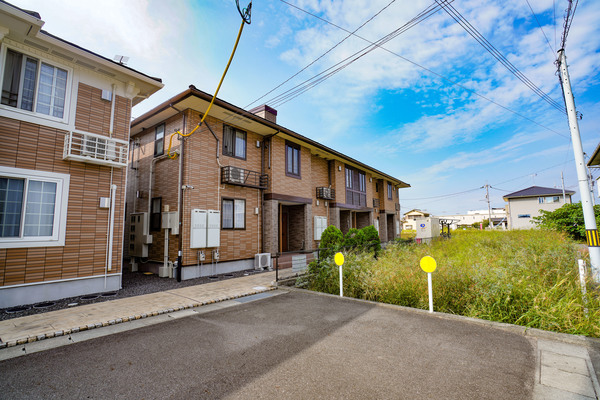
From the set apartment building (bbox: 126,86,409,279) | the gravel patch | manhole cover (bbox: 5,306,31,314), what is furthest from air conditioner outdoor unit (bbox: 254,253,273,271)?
manhole cover (bbox: 5,306,31,314)

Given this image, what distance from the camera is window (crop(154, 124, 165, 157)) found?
10.6 metres

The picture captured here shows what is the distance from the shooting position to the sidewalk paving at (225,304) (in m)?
2.67

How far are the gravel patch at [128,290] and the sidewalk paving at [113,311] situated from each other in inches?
15.8

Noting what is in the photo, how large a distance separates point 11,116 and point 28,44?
1781 millimetres

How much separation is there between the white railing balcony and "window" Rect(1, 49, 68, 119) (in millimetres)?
738

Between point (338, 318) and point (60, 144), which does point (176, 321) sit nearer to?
point (338, 318)

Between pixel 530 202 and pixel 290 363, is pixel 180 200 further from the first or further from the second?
pixel 530 202

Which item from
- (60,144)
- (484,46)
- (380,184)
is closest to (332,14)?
(484,46)

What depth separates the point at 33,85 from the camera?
6383 millimetres

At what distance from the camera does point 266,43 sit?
280 inches

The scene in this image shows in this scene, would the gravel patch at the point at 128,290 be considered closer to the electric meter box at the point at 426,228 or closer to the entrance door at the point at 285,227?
the entrance door at the point at 285,227

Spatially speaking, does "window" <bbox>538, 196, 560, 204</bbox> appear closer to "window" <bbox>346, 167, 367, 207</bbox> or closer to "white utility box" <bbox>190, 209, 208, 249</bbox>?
"window" <bbox>346, 167, 367, 207</bbox>

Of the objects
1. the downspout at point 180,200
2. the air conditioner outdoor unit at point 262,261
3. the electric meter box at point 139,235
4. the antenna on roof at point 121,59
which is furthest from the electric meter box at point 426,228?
the antenna on roof at point 121,59

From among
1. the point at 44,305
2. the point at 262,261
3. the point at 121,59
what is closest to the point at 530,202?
the point at 262,261
